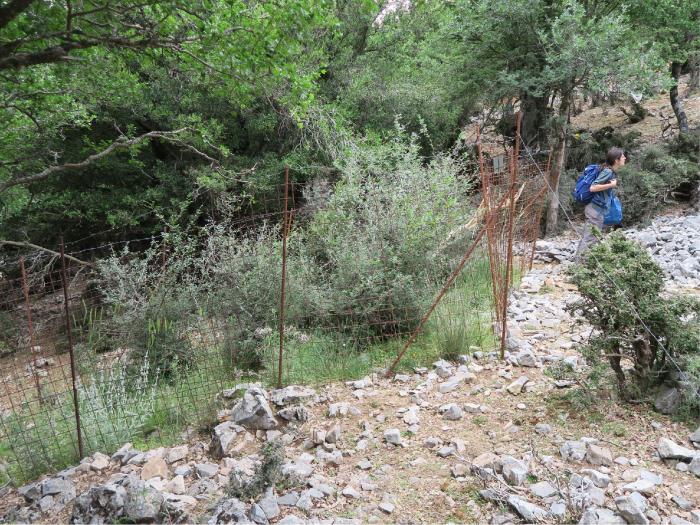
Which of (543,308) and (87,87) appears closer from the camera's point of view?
(543,308)

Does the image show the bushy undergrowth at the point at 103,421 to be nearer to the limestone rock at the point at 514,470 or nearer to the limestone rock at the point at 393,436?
the limestone rock at the point at 393,436

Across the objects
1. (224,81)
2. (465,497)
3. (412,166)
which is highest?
(224,81)

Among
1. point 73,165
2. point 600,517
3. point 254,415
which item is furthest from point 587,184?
point 73,165

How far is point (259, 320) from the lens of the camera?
5176 mm

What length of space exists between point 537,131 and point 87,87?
8932 mm

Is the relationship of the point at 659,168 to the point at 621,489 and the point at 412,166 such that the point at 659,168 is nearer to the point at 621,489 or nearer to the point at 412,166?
the point at 412,166

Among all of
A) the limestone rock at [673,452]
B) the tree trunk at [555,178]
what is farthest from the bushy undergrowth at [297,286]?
the tree trunk at [555,178]

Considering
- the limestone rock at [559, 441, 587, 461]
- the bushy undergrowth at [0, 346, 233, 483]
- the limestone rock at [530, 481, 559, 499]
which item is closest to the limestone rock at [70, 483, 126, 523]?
the bushy undergrowth at [0, 346, 233, 483]

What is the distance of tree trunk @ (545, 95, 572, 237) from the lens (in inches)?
375

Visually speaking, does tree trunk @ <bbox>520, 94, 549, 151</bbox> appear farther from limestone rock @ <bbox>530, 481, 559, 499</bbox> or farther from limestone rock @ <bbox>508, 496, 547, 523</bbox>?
limestone rock @ <bbox>508, 496, 547, 523</bbox>

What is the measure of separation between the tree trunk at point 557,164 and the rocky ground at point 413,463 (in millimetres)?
6472

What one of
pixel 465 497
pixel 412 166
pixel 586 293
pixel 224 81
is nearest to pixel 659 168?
pixel 412 166

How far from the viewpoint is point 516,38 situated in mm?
9375

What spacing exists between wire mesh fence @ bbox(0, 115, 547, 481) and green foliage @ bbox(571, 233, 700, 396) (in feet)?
3.52
